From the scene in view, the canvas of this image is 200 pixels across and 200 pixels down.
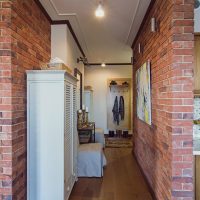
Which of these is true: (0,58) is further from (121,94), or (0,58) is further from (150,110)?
(121,94)

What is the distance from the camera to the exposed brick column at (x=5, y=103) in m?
2.02

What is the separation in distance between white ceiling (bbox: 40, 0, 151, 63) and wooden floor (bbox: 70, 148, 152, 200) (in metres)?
2.58

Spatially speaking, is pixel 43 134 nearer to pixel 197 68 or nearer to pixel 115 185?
pixel 115 185

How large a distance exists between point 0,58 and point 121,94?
5.67m

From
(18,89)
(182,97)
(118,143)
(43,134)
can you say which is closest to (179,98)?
(182,97)

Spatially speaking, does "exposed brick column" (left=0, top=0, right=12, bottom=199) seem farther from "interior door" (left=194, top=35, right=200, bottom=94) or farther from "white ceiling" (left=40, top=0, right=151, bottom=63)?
"interior door" (left=194, top=35, right=200, bottom=94)

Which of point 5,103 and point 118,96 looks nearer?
point 5,103

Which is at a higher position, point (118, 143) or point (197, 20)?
point (197, 20)

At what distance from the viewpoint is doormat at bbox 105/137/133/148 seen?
584 centimetres

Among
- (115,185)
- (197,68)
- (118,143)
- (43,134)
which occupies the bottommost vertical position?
(115,185)

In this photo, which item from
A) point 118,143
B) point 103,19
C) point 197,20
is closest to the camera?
point 197,20

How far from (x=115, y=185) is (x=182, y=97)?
78.2 inches

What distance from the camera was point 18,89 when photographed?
7.34ft

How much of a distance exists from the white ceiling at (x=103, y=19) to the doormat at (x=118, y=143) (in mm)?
2687
